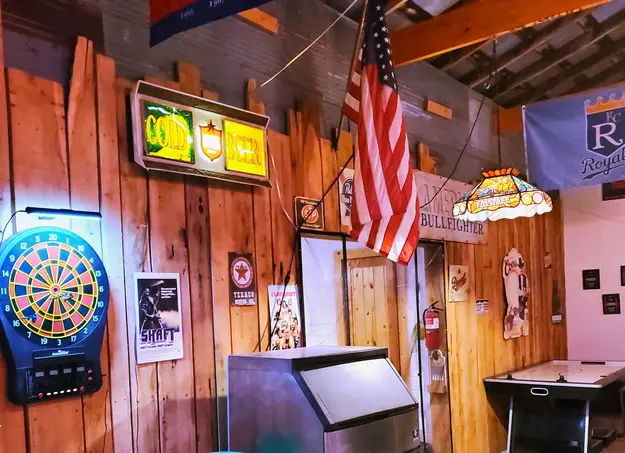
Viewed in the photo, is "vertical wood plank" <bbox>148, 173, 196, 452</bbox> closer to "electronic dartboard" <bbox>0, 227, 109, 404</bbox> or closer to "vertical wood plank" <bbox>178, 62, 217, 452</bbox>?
"vertical wood plank" <bbox>178, 62, 217, 452</bbox>

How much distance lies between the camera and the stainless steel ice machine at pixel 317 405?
2.79 metres

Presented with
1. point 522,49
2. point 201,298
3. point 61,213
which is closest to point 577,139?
point 522,49

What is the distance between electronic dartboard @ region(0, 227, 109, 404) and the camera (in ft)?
7.99

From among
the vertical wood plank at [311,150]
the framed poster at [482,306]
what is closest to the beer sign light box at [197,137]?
the vertical wood plank at [311,150]

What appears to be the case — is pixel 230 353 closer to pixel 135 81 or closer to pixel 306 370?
pixel 306 370

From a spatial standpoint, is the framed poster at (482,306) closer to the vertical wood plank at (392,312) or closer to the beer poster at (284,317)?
the vertical wood plank at (392,312)

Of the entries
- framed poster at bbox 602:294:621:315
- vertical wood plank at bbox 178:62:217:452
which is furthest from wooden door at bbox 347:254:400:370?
framed poster at bbox 602:294:621:315

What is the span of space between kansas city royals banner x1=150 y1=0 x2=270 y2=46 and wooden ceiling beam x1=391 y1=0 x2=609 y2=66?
249cm

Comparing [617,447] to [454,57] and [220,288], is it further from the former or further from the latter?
[220,288]

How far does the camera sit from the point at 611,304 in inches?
309

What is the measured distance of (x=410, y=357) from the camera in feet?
18.8

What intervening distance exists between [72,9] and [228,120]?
945mm

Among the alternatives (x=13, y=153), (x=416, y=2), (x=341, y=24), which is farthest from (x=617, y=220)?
(x=13, y=153)

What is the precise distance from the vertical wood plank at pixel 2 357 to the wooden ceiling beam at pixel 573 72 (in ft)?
19.5
